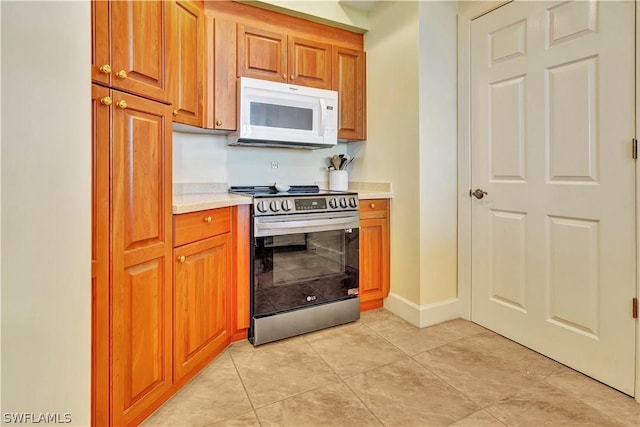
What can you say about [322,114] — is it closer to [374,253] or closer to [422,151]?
[422,151]

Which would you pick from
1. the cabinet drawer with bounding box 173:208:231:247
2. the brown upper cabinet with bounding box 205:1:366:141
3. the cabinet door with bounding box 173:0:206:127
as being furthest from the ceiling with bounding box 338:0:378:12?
the cabinet drawer with bounding box 173:208:231:247

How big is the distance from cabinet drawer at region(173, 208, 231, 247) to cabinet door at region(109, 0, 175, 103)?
546 mm

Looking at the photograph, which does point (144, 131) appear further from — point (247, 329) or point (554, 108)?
point (554, 108)

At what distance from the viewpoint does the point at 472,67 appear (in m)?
2.31

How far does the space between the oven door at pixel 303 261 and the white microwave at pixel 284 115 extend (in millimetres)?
637

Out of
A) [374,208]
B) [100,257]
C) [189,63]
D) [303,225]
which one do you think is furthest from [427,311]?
[189,63]

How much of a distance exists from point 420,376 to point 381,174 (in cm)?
149

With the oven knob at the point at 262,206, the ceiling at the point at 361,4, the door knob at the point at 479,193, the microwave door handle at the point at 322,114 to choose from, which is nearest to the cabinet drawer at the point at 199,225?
the oven knob at the point at 262,206

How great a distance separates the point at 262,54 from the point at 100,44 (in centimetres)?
140

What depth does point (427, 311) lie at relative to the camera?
2.36 m

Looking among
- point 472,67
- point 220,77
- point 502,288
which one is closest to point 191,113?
point 220,77

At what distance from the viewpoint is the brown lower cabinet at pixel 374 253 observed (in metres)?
2.55

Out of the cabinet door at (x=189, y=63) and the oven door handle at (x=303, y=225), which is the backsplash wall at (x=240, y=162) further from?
the oven door handle at (x=303, y=225)

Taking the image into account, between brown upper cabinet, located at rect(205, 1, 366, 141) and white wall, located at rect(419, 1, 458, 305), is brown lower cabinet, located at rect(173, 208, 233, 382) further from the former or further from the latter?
white wall, located at rect(419, 1, 458, 305)
